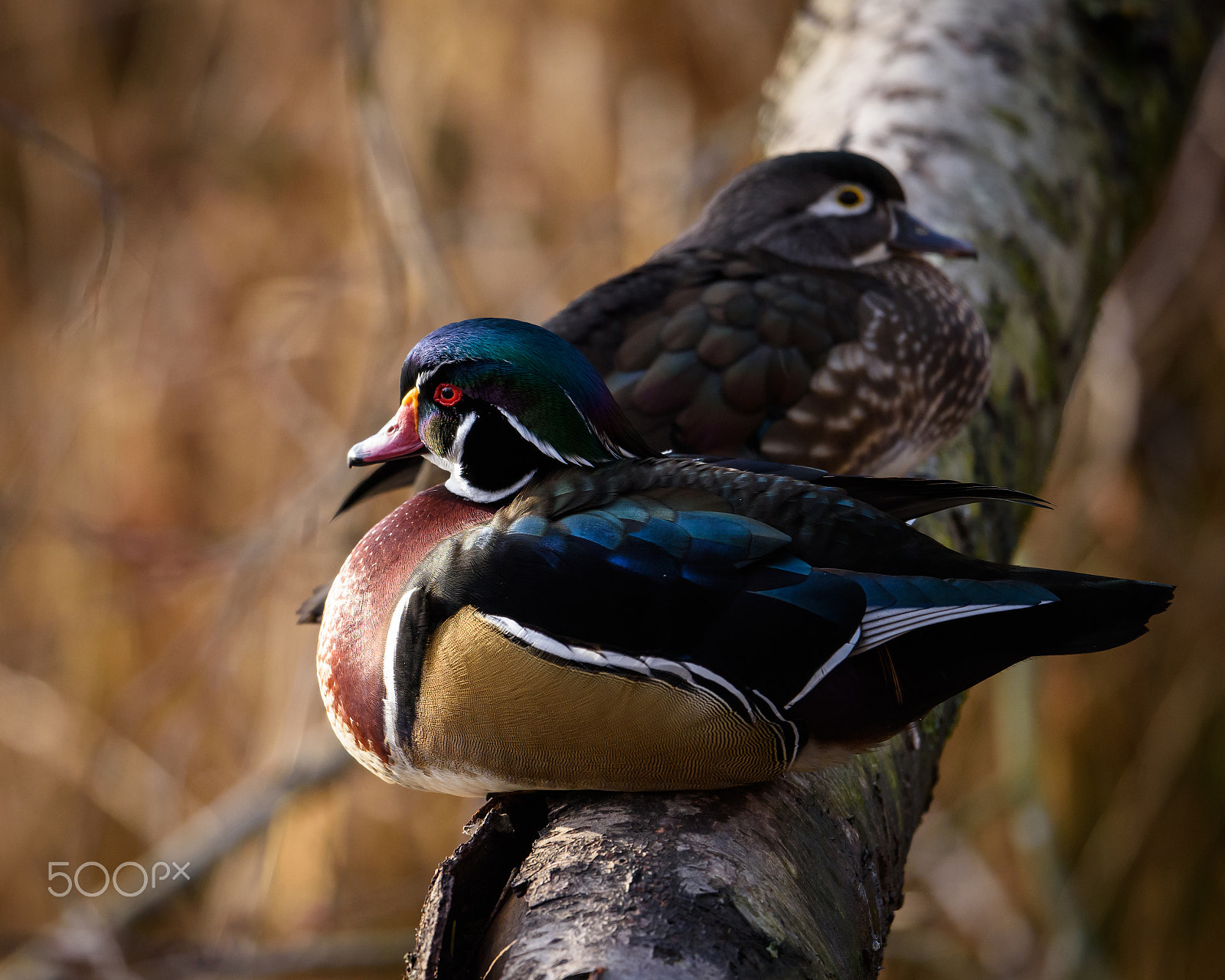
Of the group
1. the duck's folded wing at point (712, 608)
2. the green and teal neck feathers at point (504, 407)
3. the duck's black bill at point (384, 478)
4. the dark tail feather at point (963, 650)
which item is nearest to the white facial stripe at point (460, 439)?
the green and teal neck feathers at point (504, 407)

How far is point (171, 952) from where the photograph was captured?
243cm

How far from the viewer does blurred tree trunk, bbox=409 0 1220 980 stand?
86 centimetres

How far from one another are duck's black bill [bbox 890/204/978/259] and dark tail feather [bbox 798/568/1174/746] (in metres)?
0.99

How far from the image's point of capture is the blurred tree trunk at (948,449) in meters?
0.86

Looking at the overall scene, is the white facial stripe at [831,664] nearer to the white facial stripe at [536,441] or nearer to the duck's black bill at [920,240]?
the white facial stripe at [536,441]

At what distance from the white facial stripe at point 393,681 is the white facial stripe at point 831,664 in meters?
0.37

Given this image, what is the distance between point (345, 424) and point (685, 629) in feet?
7.39

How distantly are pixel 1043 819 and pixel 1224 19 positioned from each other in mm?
1835

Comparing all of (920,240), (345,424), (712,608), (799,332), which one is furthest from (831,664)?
(345,424)

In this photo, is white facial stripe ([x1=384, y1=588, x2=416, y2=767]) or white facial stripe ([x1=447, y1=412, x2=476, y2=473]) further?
white facial stripe ([x1=447, y1=412, x2=476, y2=473])

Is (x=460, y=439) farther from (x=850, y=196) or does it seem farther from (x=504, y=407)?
(x=850, y=196)

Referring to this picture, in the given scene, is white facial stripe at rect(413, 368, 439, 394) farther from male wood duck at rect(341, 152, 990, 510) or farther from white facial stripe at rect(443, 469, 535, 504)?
male wood duck at rect(341, 152, 990, 510)

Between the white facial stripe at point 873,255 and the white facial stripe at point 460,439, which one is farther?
the white facial stripe at point 873,255

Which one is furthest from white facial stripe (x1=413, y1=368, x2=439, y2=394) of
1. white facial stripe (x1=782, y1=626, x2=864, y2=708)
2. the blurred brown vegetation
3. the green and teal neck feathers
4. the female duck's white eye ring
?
the blurred brown vegetation
